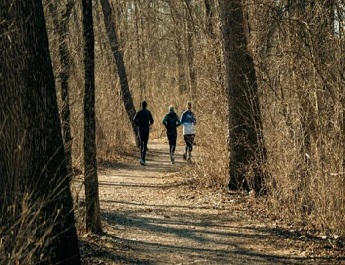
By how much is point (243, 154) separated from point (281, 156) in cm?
199

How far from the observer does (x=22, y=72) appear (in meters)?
5.29

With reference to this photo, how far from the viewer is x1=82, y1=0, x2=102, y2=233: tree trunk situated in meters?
7.59

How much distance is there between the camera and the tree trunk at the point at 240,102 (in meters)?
10.5

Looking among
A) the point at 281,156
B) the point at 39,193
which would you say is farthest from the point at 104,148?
the point at 39,193

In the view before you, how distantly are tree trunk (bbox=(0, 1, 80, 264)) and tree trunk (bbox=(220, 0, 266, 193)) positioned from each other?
5549mm

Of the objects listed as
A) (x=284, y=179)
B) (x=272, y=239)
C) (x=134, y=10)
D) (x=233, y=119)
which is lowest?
(x=272, y=239)

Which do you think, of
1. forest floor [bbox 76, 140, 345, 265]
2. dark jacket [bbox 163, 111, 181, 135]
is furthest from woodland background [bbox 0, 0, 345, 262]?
dark jacket [bbox 163, 111, 181, 135]

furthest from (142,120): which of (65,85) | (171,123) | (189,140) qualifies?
(65,85)

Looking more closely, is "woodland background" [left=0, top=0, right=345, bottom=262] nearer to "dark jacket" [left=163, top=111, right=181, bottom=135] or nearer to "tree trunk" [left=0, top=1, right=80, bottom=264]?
"dark jacket" [left=163, top=111, right=181, bottom=135]

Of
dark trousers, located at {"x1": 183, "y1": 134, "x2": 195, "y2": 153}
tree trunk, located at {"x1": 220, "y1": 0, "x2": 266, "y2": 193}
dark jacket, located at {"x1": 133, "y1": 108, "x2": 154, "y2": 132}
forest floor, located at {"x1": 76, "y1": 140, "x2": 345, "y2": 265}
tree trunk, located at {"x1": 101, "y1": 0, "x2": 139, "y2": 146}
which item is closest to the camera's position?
forest floor, located at {"x1": 76, "y1": 140, "x2": 345, "y2": 265}

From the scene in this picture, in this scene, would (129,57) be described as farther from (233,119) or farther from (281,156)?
(281,156)

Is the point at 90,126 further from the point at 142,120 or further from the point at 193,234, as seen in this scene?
the point at 142,120

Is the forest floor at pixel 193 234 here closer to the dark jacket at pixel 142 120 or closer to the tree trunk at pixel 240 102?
the tree trunk at pixel 240 102

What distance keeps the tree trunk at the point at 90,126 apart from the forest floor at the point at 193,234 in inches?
12.2
